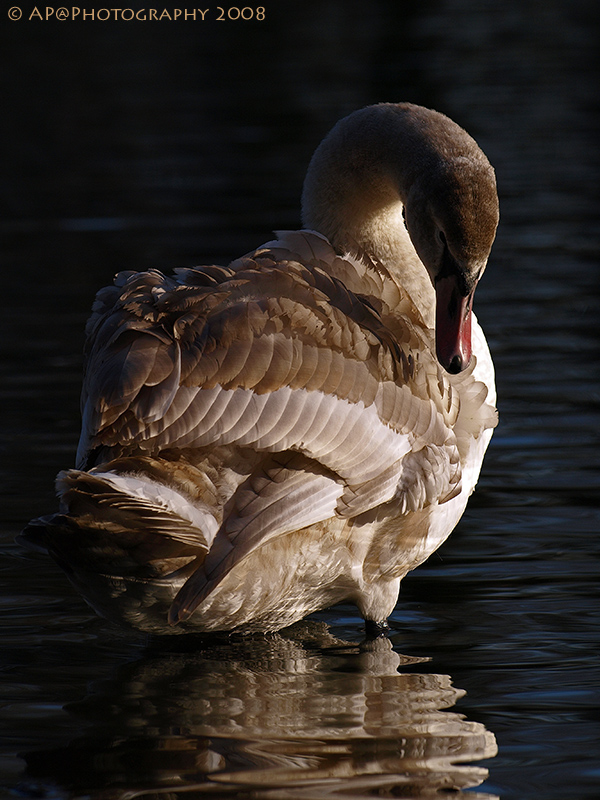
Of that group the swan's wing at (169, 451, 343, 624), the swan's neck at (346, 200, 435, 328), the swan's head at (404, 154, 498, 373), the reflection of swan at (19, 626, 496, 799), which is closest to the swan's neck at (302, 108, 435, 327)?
the swan's neck at (346, 200, 435, 328)

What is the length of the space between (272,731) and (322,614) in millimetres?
1555

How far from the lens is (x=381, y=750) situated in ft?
14.5

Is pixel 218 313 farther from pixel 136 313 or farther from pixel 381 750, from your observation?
pixel 381 750

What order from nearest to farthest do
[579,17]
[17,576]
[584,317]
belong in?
[17,576]
[584,317]
[579,17]

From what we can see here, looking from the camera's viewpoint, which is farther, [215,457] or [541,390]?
[541,390]

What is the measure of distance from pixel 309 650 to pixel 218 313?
145cm

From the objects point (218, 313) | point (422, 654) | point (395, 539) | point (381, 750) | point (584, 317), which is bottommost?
point (381, 750)

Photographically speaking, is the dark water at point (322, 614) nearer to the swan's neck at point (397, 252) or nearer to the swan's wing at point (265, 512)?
the swan's wing at point (265, 512)

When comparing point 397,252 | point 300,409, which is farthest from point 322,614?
point 300,409

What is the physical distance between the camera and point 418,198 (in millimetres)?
5477

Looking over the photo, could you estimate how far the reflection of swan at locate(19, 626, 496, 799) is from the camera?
4219 mm

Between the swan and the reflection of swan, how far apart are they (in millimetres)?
226

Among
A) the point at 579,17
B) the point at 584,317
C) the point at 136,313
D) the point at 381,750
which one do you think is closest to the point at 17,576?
the point at 136,313

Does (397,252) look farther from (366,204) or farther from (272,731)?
(272,731)
